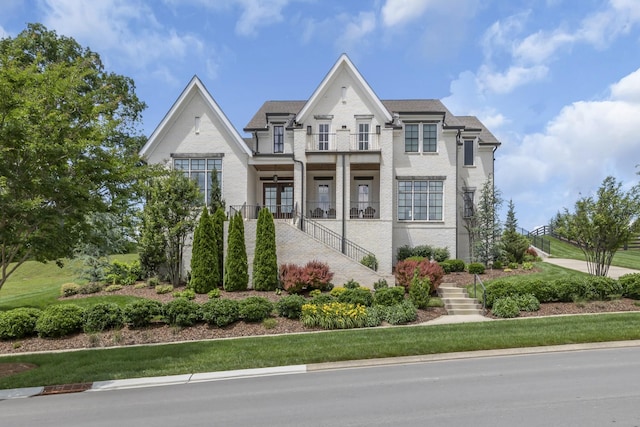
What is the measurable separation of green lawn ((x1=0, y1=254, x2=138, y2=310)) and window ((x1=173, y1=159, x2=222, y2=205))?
24.4ft

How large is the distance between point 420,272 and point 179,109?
51.7 ft

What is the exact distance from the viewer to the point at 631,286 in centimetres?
1691

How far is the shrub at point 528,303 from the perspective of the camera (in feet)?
53.2

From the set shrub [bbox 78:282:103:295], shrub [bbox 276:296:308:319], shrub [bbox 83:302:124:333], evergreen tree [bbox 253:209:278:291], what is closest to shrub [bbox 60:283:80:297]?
shrub [bbox 78:282:103:295]

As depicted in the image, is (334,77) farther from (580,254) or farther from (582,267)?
(580,254)

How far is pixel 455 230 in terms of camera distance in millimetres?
25312

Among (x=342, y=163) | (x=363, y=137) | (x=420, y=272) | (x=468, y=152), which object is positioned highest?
(x=363, y=137)

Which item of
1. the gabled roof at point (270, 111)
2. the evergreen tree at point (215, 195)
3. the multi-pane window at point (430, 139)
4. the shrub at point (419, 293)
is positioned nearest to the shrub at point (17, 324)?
the evergreen tree at point (215, 195)

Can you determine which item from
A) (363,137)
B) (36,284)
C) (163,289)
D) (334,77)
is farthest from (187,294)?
(36,284)

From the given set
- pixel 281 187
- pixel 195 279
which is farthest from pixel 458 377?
pixel 281 187

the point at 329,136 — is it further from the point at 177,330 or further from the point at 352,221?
the point at 177,330

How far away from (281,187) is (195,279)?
8.94 meters

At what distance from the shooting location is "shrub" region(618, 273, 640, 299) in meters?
16.9

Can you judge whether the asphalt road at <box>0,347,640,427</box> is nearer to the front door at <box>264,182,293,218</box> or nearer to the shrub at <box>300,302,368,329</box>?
the shrub at <box>300,302,368,329</box>
